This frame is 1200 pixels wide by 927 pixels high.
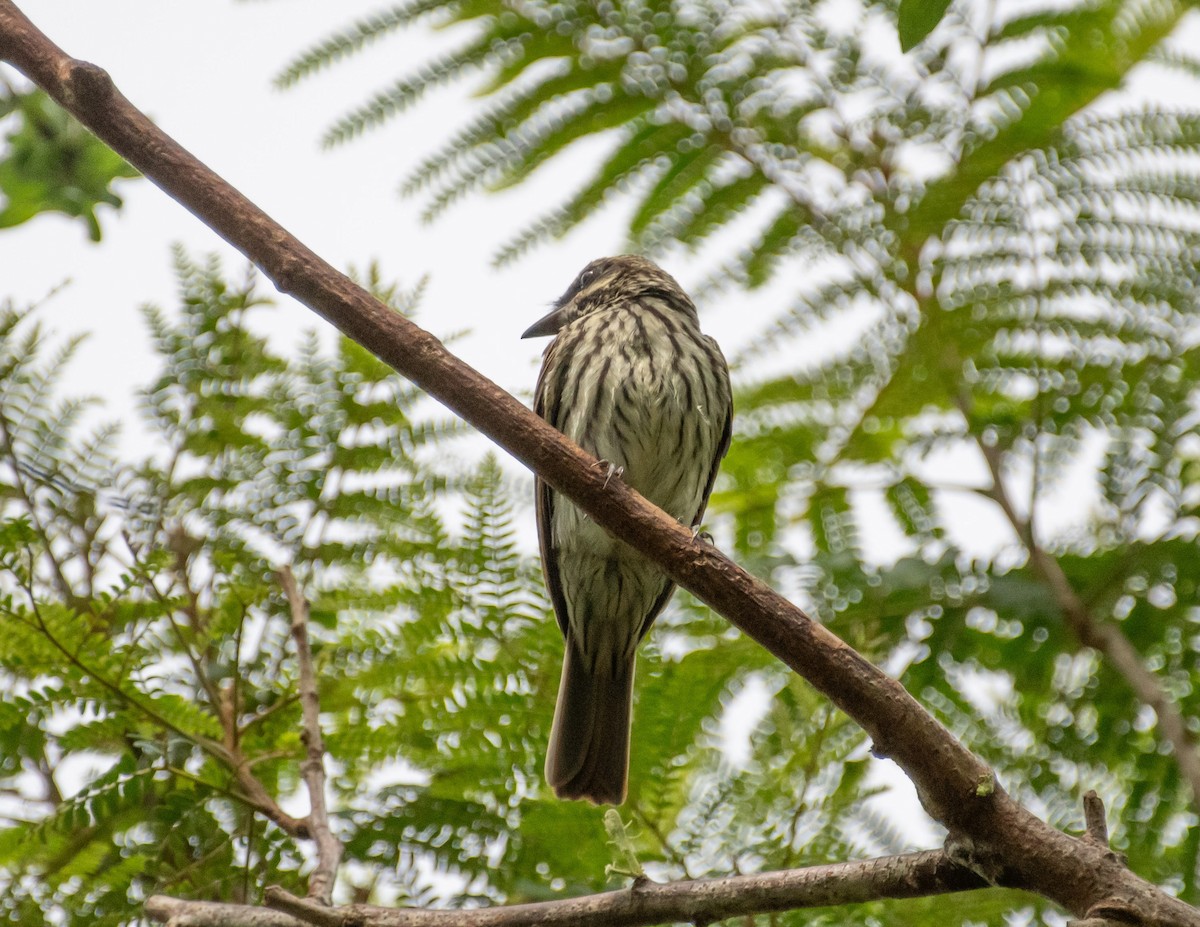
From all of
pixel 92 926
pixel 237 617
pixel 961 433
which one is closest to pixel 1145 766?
pixel 961 433

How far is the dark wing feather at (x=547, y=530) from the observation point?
15.1ft

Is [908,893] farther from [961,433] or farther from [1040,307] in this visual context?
[1040,307]

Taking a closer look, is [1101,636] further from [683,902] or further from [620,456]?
[683,902]

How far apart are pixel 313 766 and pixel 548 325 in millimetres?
2749

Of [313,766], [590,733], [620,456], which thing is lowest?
[313,766]

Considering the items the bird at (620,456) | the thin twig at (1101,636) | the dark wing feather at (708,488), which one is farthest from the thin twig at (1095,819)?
the dark wing feather at (708,488)

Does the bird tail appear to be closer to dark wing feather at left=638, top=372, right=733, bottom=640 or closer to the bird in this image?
the bird

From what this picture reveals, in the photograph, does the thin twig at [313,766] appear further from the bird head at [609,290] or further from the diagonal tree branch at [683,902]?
the bird head at [609,290]

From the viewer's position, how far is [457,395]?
2.70 meters

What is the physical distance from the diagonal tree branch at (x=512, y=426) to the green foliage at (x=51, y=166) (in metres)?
0.18

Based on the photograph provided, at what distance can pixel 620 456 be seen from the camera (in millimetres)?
4492

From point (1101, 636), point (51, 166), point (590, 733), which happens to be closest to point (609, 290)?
point (590, 733)

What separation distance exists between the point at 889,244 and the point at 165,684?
250 centimetres

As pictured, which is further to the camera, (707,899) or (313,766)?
(313,766)
